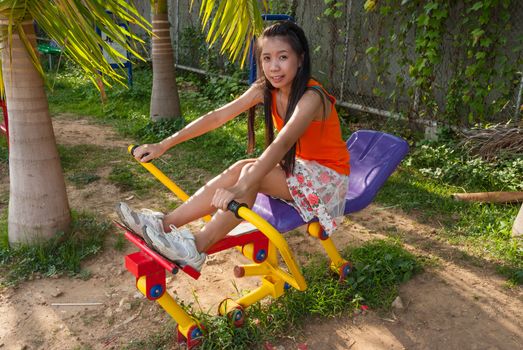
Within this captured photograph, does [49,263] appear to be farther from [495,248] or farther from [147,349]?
[495,248]

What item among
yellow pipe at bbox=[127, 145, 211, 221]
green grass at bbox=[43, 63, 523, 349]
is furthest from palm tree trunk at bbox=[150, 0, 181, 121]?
yellow pipe at bbox=[127, 145, 211, 221]

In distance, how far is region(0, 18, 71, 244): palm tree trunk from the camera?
274 cm

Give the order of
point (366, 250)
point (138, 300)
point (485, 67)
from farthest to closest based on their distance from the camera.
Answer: point (485, 67) → point (366, 250) → point (138, 300)

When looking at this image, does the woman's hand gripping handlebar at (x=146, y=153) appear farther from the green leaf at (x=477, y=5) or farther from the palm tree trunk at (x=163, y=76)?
the green leaf at (x=477, y=5)

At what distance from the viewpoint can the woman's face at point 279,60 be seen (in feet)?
7.84

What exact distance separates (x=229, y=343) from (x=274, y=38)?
1459 mm

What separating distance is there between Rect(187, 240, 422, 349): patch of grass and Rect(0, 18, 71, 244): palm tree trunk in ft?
4.00

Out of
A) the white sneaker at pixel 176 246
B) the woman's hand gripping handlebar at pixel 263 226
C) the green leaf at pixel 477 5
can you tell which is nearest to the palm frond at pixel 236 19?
the white sneaker at pixel 176 246

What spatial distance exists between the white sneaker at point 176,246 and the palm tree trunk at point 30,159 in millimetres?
1152

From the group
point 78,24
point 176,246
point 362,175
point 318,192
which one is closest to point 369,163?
point 362,175

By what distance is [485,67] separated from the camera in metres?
4.63

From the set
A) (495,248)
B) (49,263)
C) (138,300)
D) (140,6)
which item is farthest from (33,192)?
(140,6)

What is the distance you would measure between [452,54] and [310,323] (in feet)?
11.6

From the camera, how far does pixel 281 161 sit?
2.50 metres
